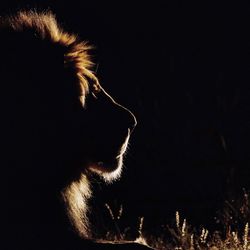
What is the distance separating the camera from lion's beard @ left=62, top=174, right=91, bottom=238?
11.6 ft

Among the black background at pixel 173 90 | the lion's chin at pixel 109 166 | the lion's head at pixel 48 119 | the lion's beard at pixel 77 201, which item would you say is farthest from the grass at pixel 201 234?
the lion's head at pixel 48 119

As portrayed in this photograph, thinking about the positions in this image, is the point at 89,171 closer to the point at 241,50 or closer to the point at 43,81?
the point at 43,81

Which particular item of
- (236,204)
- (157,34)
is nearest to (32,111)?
(236,204)

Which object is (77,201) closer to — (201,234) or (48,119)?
(48,119)

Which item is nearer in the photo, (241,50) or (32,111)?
(32,111)

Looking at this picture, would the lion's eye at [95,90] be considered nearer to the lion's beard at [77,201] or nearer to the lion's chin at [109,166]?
the lion's chin at [109,166]

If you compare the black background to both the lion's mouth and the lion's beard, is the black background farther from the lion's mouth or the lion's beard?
the lion's mouth

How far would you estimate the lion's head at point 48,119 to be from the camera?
10.5 feet

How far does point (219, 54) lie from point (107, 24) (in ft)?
3.75

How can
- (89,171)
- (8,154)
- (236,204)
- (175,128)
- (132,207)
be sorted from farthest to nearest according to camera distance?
(175,128) < (132,207) < (236,204) < (89,171) < (8,154)

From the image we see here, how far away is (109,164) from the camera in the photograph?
3562 mm

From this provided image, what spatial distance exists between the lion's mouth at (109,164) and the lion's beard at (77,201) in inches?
2.7

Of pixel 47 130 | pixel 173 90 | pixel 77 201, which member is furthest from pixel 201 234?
pixel 173 90

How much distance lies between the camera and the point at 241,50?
27.1 ft
